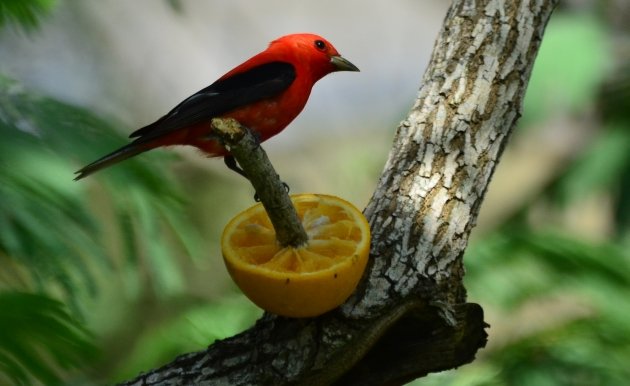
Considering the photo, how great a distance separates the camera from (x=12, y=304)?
5.45ft

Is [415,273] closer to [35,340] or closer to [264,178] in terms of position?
[264,178]

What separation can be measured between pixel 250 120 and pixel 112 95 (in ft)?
19.1

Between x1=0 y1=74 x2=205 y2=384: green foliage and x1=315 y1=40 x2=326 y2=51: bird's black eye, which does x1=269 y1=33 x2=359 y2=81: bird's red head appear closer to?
x1=315 y1=40 x2=326 y2=51: bird's black eye

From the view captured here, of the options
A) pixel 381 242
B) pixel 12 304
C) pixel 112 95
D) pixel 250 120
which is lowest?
pixel 12 304

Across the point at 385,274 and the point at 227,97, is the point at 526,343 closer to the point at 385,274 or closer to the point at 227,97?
the point at 385,274

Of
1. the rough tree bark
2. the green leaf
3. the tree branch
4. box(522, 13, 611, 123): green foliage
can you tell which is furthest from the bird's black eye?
the green leaf

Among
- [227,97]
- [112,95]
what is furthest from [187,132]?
[112,95]

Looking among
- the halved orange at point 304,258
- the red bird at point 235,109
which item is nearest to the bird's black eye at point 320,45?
the red bird at point 235,109

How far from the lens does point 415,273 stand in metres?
2.76

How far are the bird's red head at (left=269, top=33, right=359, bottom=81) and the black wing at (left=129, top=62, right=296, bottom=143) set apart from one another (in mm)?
181

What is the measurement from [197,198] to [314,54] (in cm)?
553

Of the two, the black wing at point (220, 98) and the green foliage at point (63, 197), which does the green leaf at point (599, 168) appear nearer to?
the green foliage at point (63, 197)

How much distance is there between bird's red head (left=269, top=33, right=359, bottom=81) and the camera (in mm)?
3212

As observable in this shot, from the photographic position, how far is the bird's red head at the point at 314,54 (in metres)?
3.21
